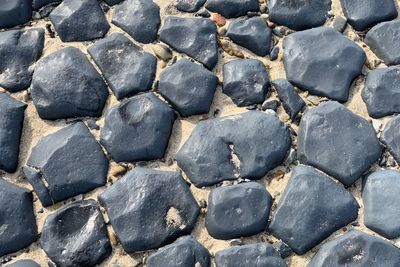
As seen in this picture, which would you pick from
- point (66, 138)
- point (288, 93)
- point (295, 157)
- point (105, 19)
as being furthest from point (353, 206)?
point (105, 19)

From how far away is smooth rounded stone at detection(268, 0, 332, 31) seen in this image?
162cm

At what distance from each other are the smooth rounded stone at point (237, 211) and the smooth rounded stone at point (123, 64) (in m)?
0.37

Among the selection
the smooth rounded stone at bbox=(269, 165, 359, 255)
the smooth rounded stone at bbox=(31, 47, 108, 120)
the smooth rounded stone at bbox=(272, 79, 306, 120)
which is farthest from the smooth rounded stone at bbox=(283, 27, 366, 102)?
the smooth rounded stone at bbox=(31, 47, 108, 120)

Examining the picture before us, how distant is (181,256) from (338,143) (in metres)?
0.48

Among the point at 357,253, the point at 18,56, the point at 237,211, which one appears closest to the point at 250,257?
the point at 237,211

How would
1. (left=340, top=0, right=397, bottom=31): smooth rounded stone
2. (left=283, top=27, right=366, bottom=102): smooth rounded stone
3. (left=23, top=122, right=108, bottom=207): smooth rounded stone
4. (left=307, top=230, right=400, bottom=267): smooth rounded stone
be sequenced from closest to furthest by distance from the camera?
(left=307, top=230, right=400, bottom=267): smooth rounded stone, (left=23, top=122, right=108, bottom=207): smooth rounded stone, (left=283, top=27, right=366, bottom=102): smooth rounded stone, (left=340, top=0, right=397, bottom=31): smooth rounded stone

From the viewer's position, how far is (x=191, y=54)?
62.1 inches

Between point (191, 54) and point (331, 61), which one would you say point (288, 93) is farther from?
point (191, 54)

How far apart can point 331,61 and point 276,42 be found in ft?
0.56

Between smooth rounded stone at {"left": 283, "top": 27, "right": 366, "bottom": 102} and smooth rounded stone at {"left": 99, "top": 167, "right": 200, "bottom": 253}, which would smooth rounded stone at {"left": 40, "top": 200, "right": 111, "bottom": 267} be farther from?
smooth rounded stone at {"left": 283, "top": 27, "right": 366, "bottom": 102}

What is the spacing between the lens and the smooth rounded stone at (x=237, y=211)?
1354 millimetres

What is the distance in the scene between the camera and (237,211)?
1.36 meters

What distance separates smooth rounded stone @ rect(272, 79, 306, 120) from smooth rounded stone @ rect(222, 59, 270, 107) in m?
0.03

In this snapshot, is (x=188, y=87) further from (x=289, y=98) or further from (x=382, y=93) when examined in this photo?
(x=382, y=93)
